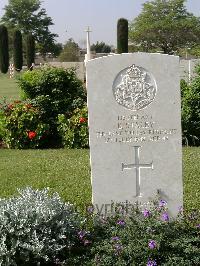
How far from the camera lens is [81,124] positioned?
10.5 meters

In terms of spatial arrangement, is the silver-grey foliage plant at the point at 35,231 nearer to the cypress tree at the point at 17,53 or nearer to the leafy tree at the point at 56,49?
the cypress tree at the point at 17,53

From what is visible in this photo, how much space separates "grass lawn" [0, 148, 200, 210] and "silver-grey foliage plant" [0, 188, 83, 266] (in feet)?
5.64

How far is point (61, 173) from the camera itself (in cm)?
790

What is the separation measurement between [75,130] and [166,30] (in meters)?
57.4

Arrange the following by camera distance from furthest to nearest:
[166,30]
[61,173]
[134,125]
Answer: [166,30] < [61,173] < [134,125]

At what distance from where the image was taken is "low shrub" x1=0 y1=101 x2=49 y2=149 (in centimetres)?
1090

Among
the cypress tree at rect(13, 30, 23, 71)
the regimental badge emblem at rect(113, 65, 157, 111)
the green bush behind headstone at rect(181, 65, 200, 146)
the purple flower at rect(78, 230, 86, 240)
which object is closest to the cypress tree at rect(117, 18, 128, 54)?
the cypress tree at rect(13, 30, 23, 71)

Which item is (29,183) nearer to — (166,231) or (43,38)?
(166,231)

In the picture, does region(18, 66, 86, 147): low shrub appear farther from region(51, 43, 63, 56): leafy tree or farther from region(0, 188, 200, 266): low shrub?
region(51, 43, 63, 56): leafy tree

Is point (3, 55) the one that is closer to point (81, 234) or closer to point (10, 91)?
point (10, 91)

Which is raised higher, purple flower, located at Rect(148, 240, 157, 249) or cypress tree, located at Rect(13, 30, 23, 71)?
cypress tree, located at Rect(13, 30, 23, 71)

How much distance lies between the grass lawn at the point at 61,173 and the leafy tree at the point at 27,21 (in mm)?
74471

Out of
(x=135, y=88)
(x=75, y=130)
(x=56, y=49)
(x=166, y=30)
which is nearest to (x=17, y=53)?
(x=166, y=30)

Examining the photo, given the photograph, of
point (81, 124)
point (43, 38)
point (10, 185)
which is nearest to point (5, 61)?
point (43, 38)
